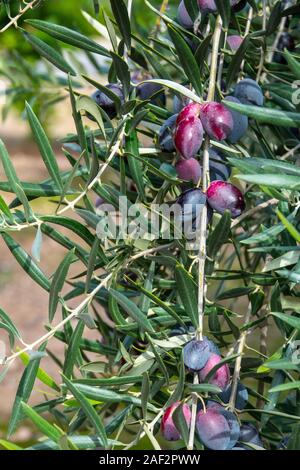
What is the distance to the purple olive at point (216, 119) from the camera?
0.61 metres

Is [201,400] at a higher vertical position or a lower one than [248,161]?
lower

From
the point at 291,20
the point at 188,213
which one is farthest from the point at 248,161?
the point at 291,20

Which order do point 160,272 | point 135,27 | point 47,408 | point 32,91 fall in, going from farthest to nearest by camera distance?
point 32,91, point 135,27, point 160,272, point 47,408

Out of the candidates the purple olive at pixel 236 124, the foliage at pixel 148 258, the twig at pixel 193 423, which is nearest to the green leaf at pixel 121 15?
the foliage at pixel 148 258

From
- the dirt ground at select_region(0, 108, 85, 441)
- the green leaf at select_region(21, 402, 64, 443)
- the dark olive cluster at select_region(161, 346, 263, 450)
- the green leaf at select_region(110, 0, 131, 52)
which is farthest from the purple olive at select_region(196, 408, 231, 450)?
the dirt ground at select_region(0, 108, 85, 441)

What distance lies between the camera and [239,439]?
2.16ft

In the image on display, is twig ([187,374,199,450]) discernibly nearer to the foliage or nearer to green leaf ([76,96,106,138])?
the foliage

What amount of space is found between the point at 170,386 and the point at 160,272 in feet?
0.76

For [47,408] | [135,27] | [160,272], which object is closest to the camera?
[47,408]

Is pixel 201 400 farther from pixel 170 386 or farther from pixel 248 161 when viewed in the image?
pixel 248 161

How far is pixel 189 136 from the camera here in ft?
2.01

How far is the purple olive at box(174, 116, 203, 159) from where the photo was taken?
61 cm

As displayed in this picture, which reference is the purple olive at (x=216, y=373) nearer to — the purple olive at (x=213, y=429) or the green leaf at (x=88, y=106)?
the purple olive at (x=213, y=429)
